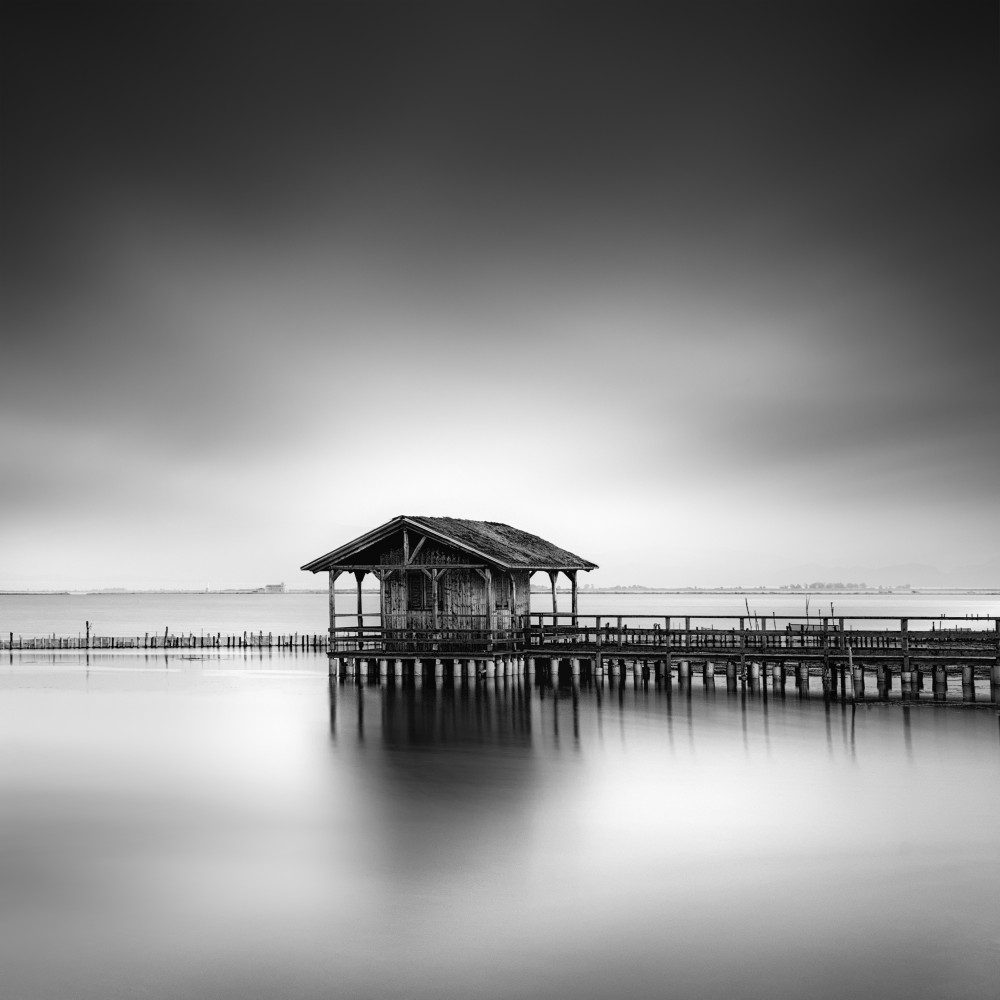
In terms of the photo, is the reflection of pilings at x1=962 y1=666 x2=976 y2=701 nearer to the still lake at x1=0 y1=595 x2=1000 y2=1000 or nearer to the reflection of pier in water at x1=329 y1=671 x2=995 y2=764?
the reflection of pier in water at x1=329 y1=671 x2=995 y2=764

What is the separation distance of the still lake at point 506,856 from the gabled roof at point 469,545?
717 cm

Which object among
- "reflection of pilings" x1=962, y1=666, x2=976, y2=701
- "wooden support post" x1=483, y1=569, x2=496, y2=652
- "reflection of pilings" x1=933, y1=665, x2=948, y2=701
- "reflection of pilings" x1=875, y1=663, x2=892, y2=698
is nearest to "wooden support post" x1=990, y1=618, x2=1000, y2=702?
"reflection of pilings" x1=962, y1=666, x2=976, y2=701

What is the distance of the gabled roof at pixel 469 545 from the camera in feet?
120

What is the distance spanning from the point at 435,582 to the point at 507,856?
21.9 m

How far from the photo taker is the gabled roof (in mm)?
36594

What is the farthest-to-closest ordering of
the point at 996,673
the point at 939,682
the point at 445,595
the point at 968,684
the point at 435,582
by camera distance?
the point at 445,595
the point at 435,582
the point at 968,684
the point at 939,682
the point at 996,673

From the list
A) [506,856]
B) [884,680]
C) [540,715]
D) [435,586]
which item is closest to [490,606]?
[435,586]

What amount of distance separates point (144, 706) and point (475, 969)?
2809 cm

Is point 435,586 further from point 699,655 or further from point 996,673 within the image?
point 996,673

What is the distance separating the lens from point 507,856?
15.5 meters

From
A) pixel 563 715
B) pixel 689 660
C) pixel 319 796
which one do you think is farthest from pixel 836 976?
pixel 689 660

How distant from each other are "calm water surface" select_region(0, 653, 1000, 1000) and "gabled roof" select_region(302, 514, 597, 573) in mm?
7520

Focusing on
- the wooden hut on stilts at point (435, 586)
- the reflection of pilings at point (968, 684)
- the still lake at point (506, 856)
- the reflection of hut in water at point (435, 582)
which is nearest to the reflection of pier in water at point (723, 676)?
the reflection of pilings at point (968, 684)

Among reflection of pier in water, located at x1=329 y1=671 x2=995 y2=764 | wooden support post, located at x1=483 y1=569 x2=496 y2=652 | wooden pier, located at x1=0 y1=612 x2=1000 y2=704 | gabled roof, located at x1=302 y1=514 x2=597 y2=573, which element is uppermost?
gabled roof, located at x1=302 y1=514 x2=597 y2=573
